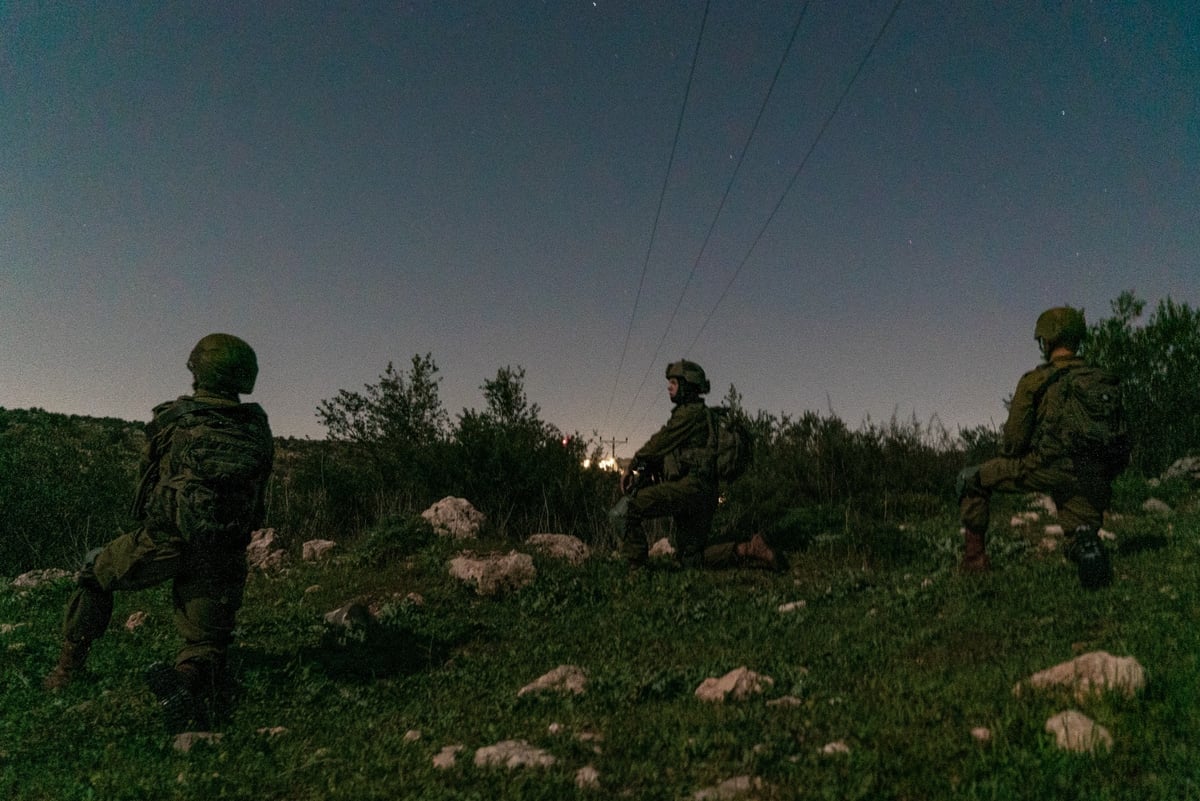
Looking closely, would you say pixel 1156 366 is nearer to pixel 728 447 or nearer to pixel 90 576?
pixel 728 447

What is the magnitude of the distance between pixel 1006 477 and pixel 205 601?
5336 mm

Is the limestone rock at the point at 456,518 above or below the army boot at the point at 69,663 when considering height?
above

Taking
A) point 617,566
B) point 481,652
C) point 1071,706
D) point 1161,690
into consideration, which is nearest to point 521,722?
point 481,652

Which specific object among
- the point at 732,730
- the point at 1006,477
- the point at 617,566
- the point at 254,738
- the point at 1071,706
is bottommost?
the point at 254,738

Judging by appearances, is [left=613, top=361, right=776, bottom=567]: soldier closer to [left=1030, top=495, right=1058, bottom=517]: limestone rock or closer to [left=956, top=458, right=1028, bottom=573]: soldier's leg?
[left=956, top=458, right=1028, bottom=573]: soldier's leg

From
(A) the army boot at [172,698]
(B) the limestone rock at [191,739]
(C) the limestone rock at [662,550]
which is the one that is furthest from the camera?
(C) the limestone rock at [662,550]

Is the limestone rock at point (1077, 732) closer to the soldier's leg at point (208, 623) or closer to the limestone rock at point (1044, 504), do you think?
the soldier's leg at point (208, 623)

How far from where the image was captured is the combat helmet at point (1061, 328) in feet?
17.4

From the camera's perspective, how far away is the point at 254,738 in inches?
143

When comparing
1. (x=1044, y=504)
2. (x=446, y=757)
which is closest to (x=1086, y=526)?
(x=446, y=757)

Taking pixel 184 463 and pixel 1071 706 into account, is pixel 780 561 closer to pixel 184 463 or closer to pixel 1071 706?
pixel 1071 706

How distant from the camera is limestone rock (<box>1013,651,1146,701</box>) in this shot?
2709mm

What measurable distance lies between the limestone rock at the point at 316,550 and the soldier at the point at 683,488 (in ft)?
10.4

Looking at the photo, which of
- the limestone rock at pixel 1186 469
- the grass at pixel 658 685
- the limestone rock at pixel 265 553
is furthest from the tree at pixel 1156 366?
the limestone rock at pixel 265 553
